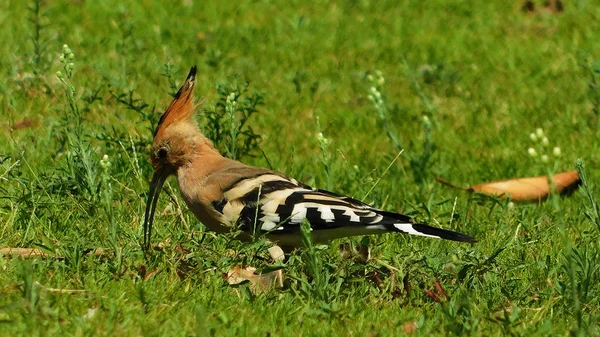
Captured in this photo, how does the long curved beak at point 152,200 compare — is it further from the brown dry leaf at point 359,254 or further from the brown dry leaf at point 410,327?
the brown dry leaf at point 410,327

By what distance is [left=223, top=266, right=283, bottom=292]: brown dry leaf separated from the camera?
3924mm

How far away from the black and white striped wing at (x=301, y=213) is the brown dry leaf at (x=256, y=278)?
0.69 ft

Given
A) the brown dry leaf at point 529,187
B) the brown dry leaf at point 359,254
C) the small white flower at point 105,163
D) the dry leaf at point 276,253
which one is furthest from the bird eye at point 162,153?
the brown dry leaf at point 529,187

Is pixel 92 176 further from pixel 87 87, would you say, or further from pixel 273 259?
pixel 87 87

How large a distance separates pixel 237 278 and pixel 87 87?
9.81 ft

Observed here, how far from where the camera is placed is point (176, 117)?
4828 millimetres

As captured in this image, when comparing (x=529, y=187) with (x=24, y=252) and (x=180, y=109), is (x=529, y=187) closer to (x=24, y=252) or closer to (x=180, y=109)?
(x=180, y=109)

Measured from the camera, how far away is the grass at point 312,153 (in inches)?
146

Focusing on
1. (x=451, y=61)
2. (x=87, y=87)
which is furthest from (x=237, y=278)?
(x=451, y=61)

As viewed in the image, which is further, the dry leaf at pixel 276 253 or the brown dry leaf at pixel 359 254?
the dry leaf at pixel 276 253

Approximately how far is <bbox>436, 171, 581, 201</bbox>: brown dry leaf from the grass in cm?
12

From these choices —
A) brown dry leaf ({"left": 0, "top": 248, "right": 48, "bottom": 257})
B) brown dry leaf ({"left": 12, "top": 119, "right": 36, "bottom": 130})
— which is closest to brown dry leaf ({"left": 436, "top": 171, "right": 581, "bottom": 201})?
brown dry leaf ({"left": 12, "top": 119, "right": 36, "bottom": 130})

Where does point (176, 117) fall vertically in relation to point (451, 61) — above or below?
above

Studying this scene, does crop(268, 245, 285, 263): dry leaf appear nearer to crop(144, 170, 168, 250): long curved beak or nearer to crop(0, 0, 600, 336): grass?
crop(0, 0, 600, 336): grass
